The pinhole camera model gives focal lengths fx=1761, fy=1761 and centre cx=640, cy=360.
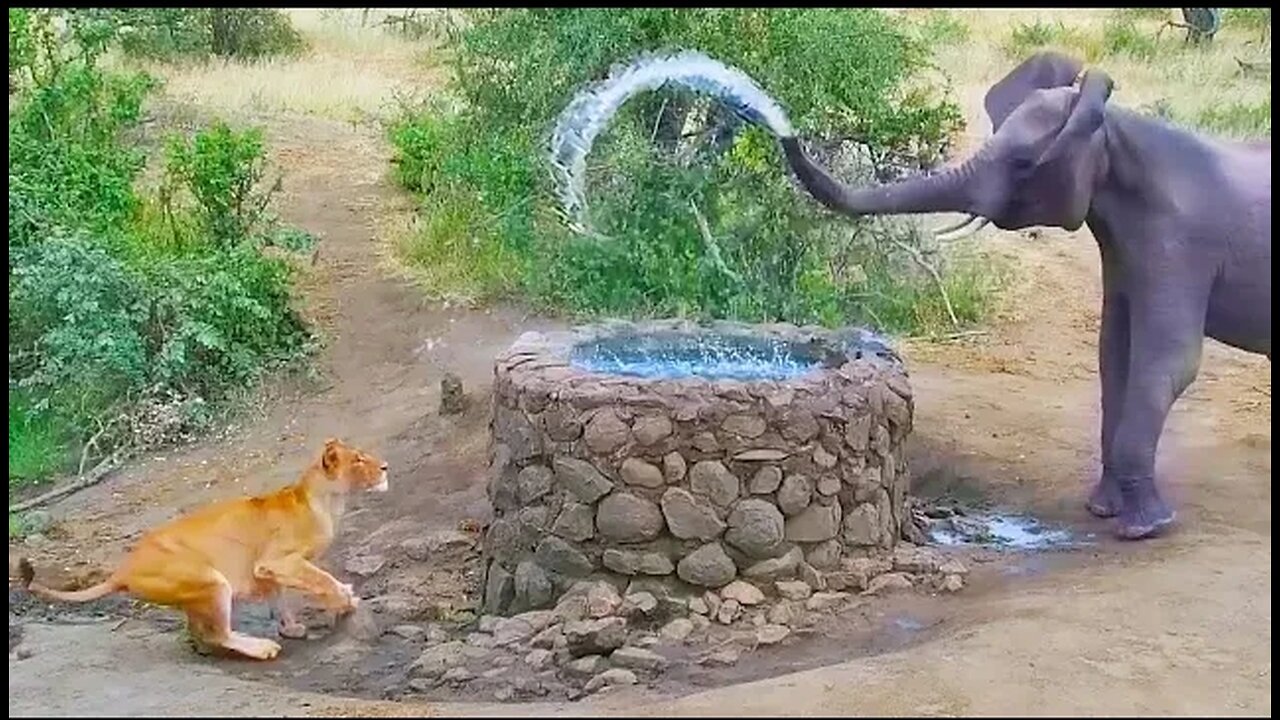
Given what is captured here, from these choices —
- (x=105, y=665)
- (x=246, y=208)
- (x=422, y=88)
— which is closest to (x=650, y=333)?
(x=105, y=665)

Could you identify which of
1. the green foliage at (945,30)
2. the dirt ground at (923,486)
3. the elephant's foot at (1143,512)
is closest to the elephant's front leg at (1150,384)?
the elephant's foot at (1143,512)

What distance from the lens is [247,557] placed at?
4.91 meters

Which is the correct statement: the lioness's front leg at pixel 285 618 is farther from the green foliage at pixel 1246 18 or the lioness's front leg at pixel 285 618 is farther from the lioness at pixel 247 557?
the green foliage at pixel 1246 18

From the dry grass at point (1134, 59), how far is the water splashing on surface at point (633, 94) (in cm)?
124

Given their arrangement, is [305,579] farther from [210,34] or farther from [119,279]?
[210,34]

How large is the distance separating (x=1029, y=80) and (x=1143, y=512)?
1445 millimetres

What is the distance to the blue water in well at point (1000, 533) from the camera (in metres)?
5.75

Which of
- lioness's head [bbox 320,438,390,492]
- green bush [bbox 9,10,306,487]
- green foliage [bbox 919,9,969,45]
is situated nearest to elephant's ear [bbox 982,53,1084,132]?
lioness's head [bbox 320,438,390,492]

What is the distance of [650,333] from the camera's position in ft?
20.4

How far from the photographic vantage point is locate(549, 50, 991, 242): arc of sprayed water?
8.89 m

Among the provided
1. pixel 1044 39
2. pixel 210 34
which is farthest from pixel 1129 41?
pixel 210 34

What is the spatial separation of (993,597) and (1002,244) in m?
5.37

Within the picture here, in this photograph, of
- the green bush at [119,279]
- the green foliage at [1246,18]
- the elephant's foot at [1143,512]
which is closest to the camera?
the elephant's foot at [1143,512]

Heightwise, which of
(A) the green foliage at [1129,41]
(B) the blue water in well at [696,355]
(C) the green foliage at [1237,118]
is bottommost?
(B) the blue water in well at [696,355]
